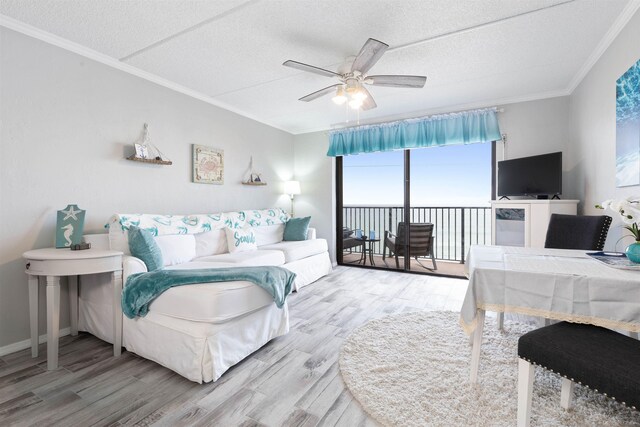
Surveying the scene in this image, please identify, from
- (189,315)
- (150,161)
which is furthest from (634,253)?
(150,161)

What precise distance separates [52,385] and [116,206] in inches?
60.9

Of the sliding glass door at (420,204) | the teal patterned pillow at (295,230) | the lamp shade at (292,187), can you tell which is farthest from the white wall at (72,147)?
the sliding glass door at (420,204)

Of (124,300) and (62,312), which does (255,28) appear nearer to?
(124,300)

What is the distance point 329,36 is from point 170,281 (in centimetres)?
219

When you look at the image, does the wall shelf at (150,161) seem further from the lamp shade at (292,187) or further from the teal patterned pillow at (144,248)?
the lamp shade at (292,187)

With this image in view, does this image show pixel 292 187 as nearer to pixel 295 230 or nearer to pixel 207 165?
pixel 295 230

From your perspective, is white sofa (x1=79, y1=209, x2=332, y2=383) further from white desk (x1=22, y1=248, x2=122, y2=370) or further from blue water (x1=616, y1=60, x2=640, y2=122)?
blue water (x1=616, y1=60, x2=640, y2=122)


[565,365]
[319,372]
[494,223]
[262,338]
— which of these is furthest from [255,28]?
[494,223]

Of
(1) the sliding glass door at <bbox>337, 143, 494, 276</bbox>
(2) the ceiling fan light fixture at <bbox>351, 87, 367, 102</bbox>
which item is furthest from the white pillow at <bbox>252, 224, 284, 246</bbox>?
(2) the ceiling fan light fixture at <bbox>351, 87, 367, 102</bbox>

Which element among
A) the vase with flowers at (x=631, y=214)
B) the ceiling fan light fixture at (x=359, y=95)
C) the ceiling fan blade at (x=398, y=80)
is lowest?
the vase with flowers at (x=631, y=214)

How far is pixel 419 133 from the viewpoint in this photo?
13.3ft

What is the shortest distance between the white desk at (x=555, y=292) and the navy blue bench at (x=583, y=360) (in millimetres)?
73

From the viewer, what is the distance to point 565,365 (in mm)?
1124

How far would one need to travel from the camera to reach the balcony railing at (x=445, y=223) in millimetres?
5031
